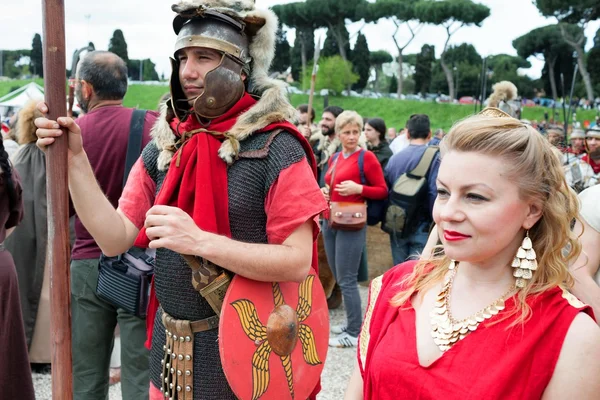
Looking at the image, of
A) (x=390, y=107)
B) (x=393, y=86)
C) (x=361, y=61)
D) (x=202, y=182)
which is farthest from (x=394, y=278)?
(x=393, y=86)

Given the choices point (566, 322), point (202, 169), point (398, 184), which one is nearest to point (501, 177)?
point (566, 322)

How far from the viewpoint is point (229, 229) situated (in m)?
1.98

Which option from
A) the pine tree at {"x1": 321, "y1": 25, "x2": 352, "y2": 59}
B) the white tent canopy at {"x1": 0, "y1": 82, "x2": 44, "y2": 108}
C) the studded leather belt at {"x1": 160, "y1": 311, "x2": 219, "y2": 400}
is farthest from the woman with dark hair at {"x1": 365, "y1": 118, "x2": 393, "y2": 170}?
the pine tree at {"x1": 321, "y1": 25, "x2": 352, "y2": 59}

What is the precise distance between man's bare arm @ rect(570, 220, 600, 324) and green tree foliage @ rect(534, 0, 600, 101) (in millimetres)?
37880

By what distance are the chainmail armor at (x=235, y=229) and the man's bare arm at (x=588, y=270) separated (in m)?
1.05

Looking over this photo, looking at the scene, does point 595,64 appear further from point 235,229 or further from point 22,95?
point 235,229

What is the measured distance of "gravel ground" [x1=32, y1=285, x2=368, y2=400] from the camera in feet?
13.6

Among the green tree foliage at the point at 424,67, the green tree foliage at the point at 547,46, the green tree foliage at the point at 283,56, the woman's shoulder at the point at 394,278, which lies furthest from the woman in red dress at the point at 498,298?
the green tree foliage at the point at 424,67

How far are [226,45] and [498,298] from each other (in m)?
1.19

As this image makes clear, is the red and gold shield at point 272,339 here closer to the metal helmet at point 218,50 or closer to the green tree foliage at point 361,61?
the metal helmet at point 218,50

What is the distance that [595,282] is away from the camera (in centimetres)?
220

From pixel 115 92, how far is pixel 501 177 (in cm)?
228

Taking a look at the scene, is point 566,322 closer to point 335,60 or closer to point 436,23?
point 335,60

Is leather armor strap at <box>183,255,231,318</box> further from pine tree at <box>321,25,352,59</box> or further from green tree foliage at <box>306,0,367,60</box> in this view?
pine tree at <box>321,25,352,59</box>
